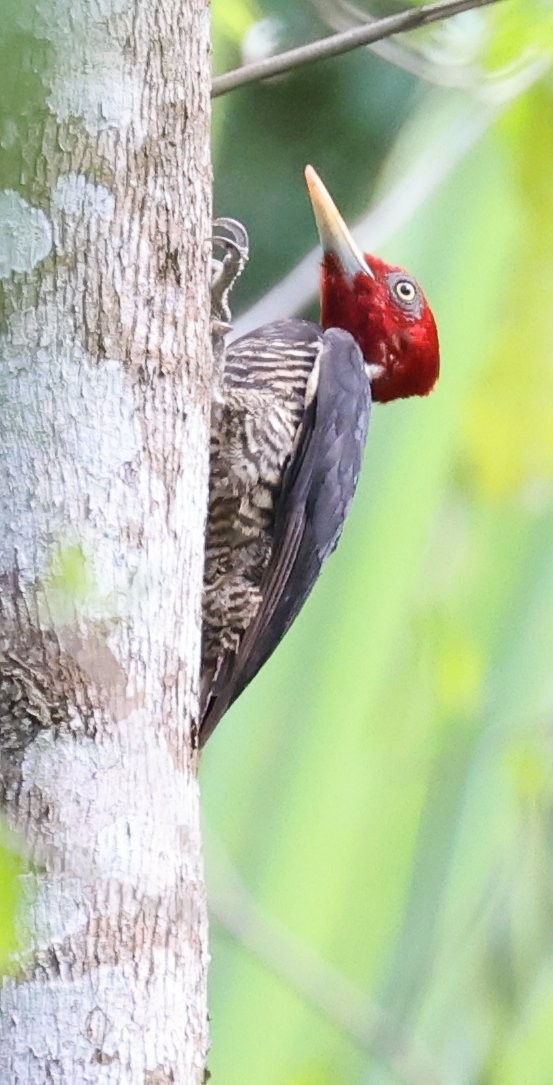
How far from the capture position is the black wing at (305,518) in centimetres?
222

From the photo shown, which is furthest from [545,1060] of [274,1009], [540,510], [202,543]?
[202,543]

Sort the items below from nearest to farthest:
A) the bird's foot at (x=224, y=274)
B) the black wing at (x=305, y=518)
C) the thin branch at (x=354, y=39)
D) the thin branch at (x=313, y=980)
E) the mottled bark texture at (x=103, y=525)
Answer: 1. the mottled bark texture at (x=103, y=525)
2. the thin branch at (x=354, y=39)
3. the bird's foot at (x=224, y=274)
4. the black wing at (x=305, y=518)
5. the thin branch at (x=313, y=980)

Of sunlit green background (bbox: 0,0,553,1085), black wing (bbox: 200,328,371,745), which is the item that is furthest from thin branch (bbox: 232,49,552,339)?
black wing (bbox: 200,328,371,745)

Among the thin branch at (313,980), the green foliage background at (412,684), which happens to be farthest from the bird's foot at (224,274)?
the thin branch at (313,980)

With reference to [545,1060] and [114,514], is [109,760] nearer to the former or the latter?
[114,514]

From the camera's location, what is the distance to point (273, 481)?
228cm

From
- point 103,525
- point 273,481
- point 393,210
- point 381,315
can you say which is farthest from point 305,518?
point 103,525

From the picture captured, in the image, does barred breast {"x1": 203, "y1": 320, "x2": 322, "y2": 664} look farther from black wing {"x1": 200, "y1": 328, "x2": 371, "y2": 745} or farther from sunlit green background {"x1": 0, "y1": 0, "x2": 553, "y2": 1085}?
sunlit green background {"x1": 0, "y1": 0, "x2": 553, "y2": 1085}

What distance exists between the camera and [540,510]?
9.41 ft

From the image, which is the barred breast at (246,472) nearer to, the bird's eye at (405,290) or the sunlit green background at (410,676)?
the bird's eye at (405,290)

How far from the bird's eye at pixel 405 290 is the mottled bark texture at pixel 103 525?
4.11ft

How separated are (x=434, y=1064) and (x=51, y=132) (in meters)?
2.02

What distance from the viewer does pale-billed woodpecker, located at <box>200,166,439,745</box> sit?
223 cm

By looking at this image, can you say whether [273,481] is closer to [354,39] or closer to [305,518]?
[305,518]
